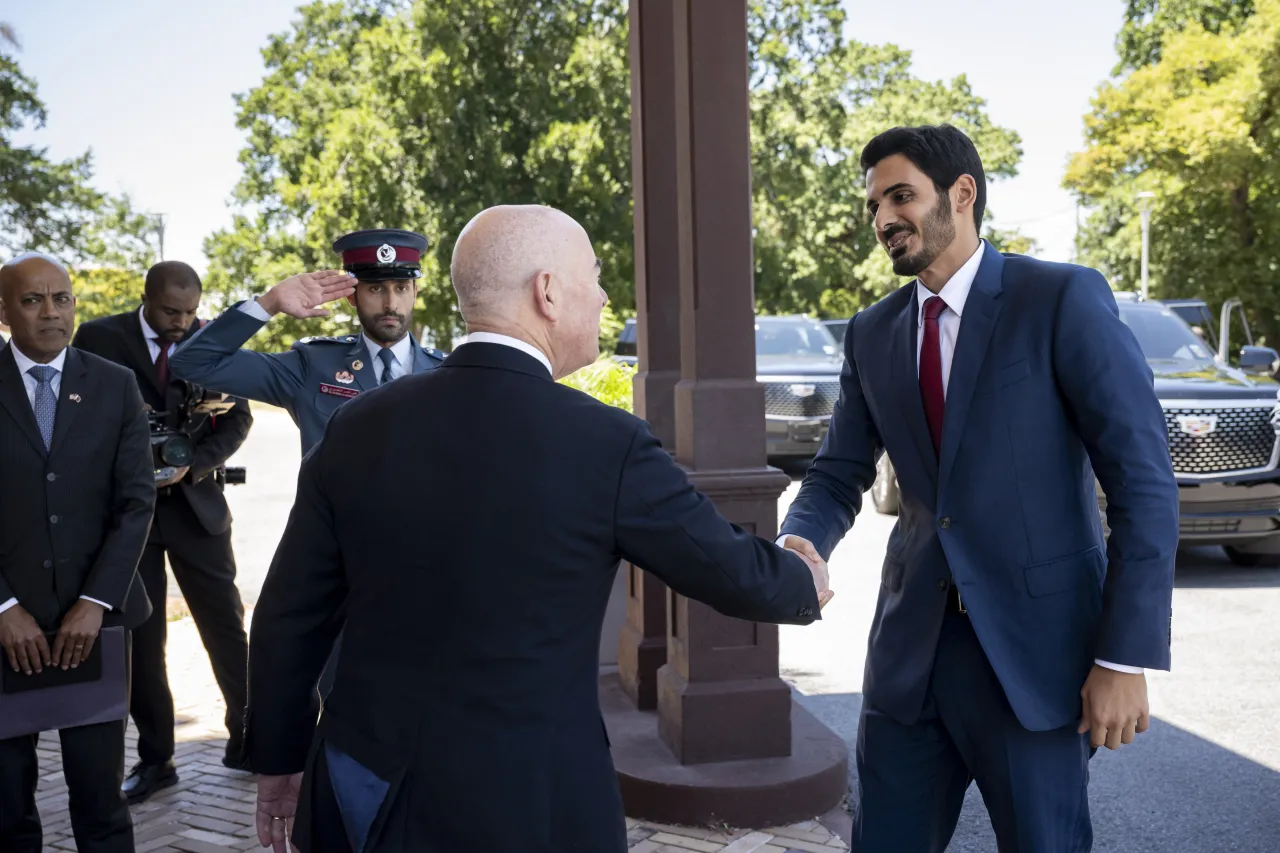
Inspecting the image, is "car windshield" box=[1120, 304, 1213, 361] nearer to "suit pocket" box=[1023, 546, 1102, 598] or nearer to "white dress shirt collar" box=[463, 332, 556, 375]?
"suit pocket" box=[1023, 546, 1102, 598]

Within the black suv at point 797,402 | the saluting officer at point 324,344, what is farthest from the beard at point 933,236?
the black suv at point 797,402

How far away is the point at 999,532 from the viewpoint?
107 inches

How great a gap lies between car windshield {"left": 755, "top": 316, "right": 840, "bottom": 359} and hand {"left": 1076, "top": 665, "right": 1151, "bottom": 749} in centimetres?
1441

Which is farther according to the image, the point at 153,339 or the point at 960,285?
the point at 153,339

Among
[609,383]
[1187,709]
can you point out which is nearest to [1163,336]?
[609,383]

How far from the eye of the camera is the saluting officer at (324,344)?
152 inches

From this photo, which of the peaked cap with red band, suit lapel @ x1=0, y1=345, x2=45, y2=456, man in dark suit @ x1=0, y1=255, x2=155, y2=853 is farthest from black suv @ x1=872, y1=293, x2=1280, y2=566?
suit lapel @ x1=0, y1=345, x2=45, y2=456

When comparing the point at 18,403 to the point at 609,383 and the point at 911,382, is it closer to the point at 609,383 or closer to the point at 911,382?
the point at 911,382

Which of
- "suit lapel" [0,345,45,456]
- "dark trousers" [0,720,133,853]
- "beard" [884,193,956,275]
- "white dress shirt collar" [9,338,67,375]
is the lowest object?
"dark trousers" [0,720,133,853]

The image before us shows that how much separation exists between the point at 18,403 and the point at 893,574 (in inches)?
111

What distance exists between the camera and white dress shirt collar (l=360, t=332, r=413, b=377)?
13.5ft

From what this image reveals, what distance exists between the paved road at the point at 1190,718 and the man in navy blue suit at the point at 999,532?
2.19 metres

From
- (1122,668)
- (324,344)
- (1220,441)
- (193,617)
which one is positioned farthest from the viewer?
(1220,441)

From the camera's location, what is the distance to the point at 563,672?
83.3 inches
